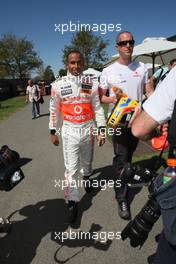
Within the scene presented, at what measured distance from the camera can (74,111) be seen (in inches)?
157

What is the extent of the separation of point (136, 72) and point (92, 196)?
207 centimetres

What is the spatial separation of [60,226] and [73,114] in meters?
1.53

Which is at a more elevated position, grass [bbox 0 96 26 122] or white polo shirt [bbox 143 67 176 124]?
white polo shirt [bbox 143 67 176 124]

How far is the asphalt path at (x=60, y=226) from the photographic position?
3227 millimetres

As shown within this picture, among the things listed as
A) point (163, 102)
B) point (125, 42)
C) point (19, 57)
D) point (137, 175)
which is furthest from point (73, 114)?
point (19, 57)

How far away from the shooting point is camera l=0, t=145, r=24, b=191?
8.75 feet

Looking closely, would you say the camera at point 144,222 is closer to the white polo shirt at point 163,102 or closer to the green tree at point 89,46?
the white polo shirt at point 163,102

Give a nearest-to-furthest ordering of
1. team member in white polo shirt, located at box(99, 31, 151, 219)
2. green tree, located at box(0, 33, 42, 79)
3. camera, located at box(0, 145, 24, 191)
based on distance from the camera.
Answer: camera, located at box(0, 145, 24, 191), team member in white polo shirt, located at box(99, 31, 151, 219), green tree, located at box(0, 33, 42, 79)

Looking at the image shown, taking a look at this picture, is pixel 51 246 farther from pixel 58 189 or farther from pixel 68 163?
pixel 58 189

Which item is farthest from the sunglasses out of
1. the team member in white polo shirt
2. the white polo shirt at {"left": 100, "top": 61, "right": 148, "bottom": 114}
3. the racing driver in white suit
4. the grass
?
the grass

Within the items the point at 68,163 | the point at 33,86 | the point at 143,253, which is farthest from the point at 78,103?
the point at 33,86

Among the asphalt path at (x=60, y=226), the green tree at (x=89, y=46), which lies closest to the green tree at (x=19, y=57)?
the green tree at (x=89, y=46)

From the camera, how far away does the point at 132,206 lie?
423cm

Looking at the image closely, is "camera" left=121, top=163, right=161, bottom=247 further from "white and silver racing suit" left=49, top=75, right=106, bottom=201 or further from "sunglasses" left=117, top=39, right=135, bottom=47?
"sunglasses" left=117, top=39, right=135, bottom=47
